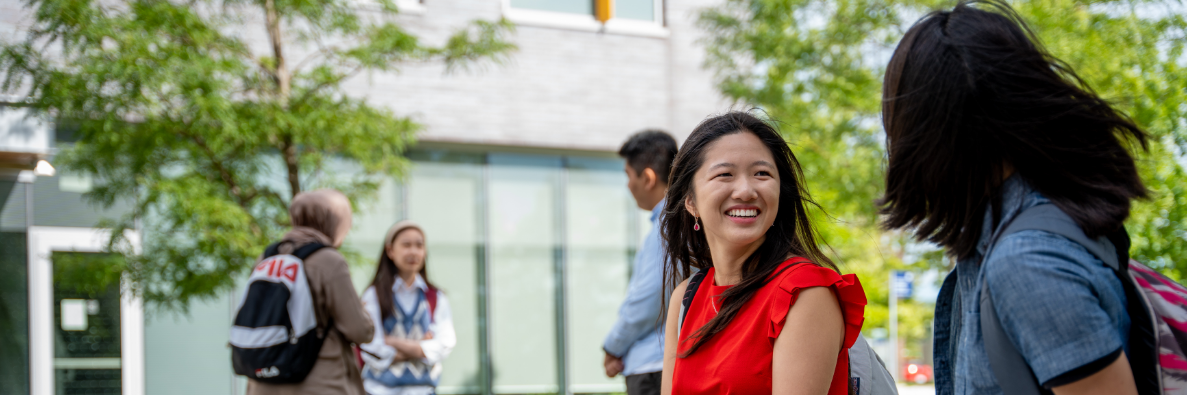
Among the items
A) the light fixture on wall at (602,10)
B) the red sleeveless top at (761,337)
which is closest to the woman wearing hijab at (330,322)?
the red sleeveless top at (761,337)

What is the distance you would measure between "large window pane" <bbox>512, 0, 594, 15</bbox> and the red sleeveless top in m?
9.35

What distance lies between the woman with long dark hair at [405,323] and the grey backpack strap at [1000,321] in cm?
419

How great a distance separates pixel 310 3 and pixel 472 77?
458cm

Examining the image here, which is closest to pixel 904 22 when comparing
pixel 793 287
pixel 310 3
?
pixel 310 3

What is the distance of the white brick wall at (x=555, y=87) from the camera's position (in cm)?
1024

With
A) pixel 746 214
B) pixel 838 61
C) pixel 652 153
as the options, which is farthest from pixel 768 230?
pixel 838 61

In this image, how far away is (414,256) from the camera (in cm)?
573

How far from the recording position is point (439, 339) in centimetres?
566

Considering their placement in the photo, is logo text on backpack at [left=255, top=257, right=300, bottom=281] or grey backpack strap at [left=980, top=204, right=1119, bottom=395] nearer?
grey backpack strap at [left=980, top=204, right=1119, bottom=395]

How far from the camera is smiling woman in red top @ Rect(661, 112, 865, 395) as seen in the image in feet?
6.16

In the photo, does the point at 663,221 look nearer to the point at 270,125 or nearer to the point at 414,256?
the point at 414,256

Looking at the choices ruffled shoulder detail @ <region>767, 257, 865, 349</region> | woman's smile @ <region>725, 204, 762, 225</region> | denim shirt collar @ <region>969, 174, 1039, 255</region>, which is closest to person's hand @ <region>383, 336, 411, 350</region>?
woman's smile @ <region>725, 204, 762, 225</region>

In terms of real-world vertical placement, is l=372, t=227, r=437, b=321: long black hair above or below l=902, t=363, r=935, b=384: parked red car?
above

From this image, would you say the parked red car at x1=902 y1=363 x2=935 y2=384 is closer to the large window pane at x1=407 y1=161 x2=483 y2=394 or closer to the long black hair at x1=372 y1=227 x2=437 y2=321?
the large window pane at x1=407 y1=161 x2=483 y2=394
